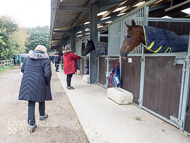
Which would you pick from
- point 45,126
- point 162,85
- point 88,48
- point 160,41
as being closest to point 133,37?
point 160,41

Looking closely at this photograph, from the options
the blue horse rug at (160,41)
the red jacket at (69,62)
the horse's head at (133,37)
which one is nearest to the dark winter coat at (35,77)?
the horse's head at (133,37)

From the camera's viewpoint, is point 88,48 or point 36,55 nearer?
point 36,55

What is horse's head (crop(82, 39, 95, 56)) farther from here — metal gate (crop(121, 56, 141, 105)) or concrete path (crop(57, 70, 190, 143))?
concrete path (crop(57, 70, 190, 143))

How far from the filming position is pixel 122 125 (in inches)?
106

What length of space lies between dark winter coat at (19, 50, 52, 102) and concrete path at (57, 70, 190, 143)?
103 centimetres

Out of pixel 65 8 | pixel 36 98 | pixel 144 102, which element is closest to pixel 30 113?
pixel 36 98

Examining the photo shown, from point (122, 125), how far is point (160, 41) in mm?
1855

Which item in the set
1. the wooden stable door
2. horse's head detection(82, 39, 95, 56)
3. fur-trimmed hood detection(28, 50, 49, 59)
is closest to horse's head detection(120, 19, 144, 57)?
the wooden stable door

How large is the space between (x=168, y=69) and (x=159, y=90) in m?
0.49

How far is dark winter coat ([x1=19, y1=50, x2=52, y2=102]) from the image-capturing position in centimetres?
255

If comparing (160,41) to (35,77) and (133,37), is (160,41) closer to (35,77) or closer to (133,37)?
(133,37)

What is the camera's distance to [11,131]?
2.59 m

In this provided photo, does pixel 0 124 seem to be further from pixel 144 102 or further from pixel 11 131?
pixel 144 102

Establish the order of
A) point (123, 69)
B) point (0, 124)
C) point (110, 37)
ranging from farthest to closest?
point (110, 37) < point (123, 69) < point (0, 124)
